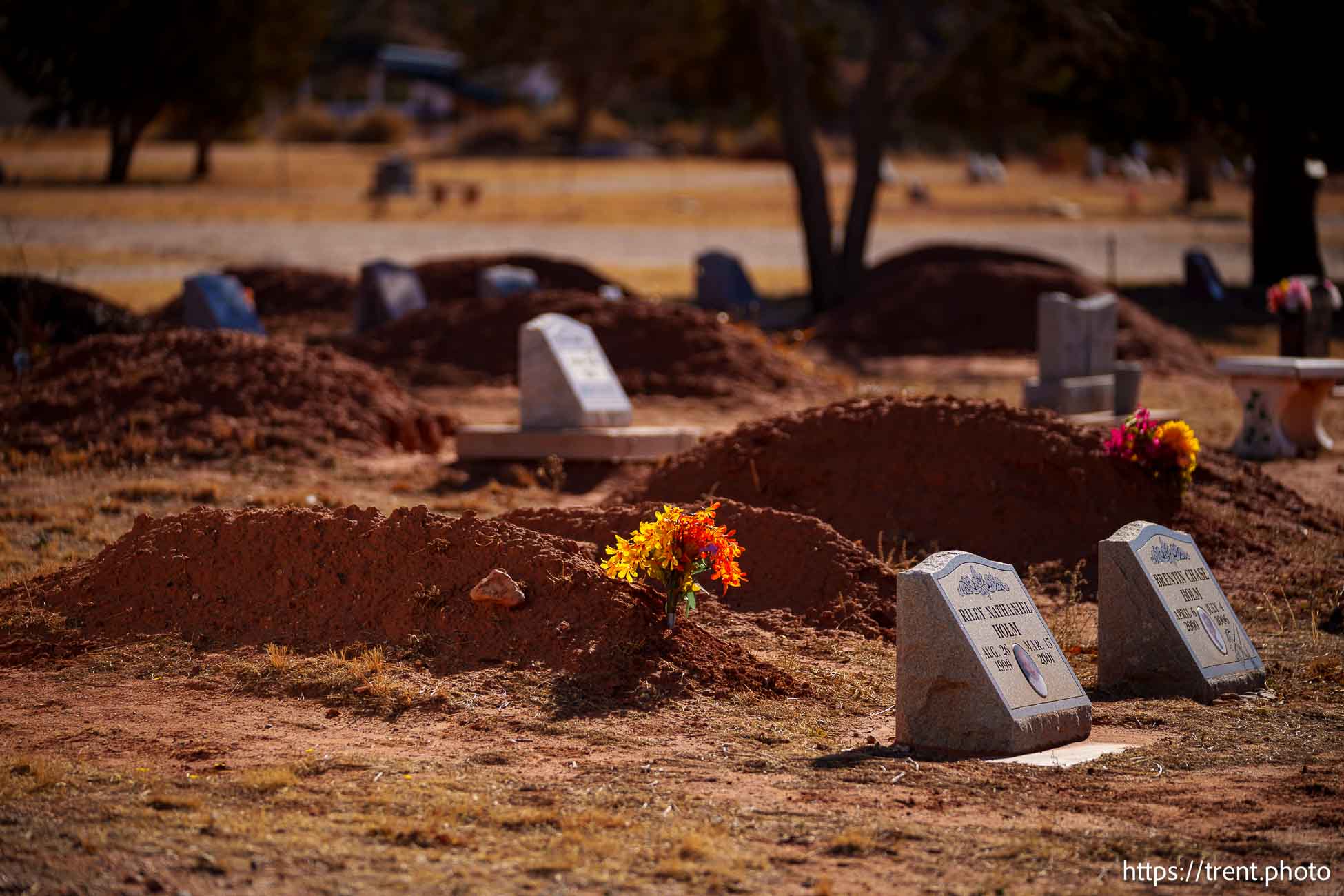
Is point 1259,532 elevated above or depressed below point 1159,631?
below

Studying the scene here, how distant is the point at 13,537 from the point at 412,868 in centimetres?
643

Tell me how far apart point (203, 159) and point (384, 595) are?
176 ft

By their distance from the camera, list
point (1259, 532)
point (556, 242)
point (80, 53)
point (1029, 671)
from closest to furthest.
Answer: point (1029, 671)
point (1259, 532)
point (80, 53)
point (556, 242)

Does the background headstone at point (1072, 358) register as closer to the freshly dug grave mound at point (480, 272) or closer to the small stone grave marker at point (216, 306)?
the small stone grave marker at point (216, 306)

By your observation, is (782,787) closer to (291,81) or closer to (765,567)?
(765,567)

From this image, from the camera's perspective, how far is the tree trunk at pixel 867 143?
27.0 metres

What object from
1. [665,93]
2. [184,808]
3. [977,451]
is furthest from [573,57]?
[184,808]

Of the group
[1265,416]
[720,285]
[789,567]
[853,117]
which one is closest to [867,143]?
[853,117]

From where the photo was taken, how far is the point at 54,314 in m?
18.0

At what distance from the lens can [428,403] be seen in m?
17.0

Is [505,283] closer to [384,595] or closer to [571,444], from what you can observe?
[571,444]

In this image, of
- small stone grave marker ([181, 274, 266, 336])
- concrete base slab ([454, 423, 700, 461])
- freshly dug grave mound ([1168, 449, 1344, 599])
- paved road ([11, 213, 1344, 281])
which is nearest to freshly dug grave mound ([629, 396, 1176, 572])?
freshly dug grave mound ([1168, 449, 1344, 599])

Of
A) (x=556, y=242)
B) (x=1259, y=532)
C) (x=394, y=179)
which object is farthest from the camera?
(x=394, y=179)

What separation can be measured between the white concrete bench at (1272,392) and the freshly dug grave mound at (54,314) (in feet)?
36.5
